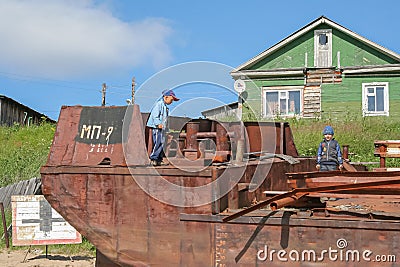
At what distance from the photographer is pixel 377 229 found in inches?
145

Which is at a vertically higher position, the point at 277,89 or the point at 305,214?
the point at 277,89

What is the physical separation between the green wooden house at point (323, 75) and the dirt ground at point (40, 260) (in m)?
13.3

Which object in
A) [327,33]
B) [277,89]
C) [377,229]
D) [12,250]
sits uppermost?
[327,33]

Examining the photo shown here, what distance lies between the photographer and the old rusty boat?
12.5 feet

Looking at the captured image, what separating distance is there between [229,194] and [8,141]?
16.3m

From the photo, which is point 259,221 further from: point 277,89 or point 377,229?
point 277,89

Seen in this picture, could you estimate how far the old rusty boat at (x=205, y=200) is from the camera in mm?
3795

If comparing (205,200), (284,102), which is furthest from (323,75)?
(205,200)

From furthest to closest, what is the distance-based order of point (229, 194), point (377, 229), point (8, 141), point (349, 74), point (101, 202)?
point (349, 74), point (8, 141), point (101, 202), point (229, 194), point (377, 229)

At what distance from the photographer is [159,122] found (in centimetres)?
491

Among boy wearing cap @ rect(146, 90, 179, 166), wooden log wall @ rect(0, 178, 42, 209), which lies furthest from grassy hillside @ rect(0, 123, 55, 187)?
boy wearing cap @ rect(146, 90, 179, 166)

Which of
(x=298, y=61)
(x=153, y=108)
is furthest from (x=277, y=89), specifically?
(x=153, y=108)

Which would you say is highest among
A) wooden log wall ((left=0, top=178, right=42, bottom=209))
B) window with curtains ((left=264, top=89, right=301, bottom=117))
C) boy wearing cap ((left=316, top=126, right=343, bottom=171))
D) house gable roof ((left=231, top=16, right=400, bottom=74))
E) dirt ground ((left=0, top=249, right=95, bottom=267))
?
house gable roof ((left=231, top=16, right=400, bottom=74))

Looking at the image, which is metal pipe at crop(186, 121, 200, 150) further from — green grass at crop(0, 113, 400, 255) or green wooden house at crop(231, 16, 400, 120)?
green wooden house at crop(231, 16, 400, 120)
